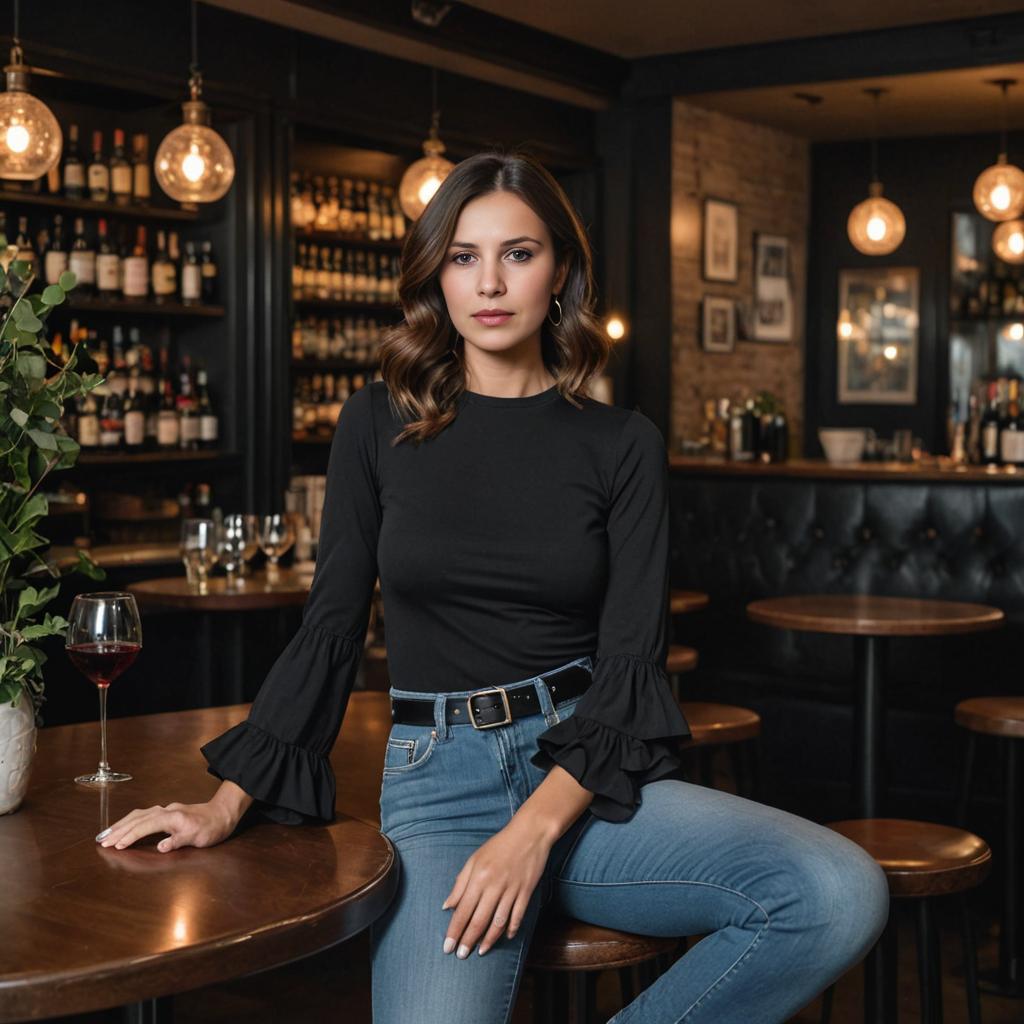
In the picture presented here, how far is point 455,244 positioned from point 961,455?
5918mm

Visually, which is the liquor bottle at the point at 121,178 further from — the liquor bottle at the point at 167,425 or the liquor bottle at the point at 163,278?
the liquor bottle at the point at 167,425

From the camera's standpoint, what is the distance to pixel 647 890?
1639 millimetres

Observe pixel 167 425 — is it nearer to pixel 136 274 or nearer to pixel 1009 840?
pixel 136 274

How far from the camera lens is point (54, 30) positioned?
17.5ft

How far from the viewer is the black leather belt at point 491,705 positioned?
1.73 metres

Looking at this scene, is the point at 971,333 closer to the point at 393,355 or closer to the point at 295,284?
the point at 295,284

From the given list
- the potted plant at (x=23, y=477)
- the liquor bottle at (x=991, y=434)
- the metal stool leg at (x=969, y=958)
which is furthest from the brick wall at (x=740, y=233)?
the potted plant at (x=23, y=477)

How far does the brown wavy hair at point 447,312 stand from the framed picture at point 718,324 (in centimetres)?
646

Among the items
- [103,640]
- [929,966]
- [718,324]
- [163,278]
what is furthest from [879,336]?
[103,640]

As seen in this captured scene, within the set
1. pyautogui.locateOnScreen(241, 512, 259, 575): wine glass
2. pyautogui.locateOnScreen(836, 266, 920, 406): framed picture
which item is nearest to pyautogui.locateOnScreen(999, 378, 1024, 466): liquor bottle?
pyautogui.locateOnScreen(836, 266, 920, 406): framed picture

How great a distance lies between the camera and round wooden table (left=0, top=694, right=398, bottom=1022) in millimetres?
1126

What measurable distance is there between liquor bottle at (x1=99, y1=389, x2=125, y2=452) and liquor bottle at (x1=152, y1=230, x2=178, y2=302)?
448 mm

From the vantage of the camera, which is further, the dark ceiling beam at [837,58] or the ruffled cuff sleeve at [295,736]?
the dark ceiling beam at [837,58]

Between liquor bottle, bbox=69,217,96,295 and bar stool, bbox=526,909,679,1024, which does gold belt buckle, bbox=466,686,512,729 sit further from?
liquor bottle, bbox=69,217,96,295
